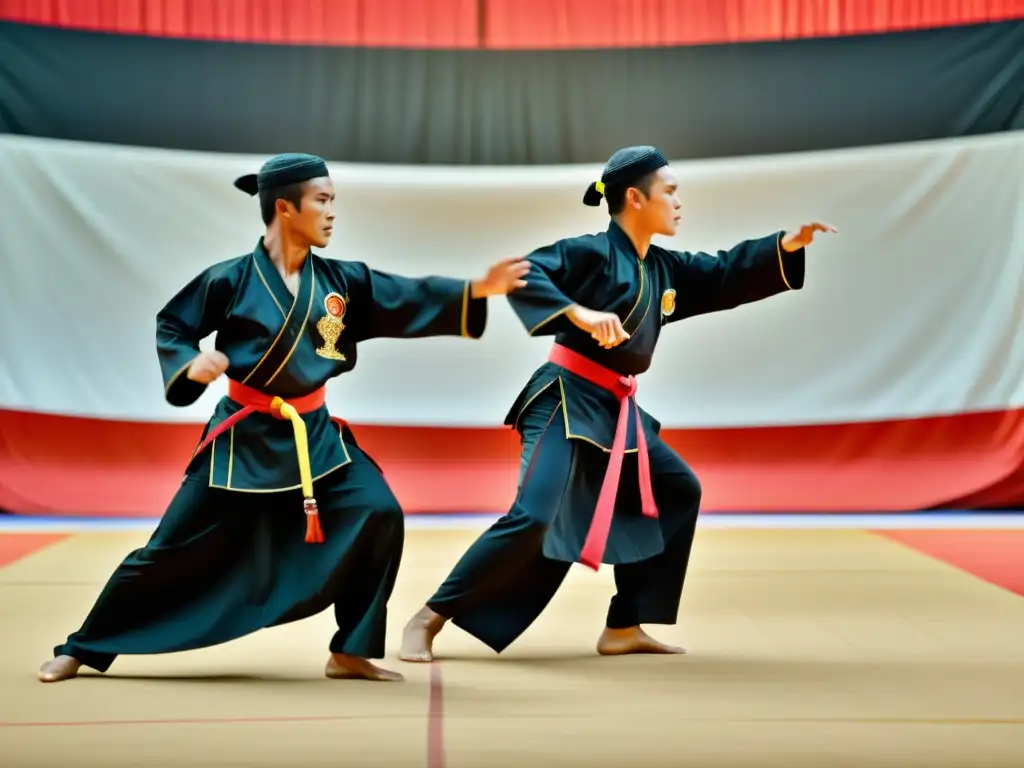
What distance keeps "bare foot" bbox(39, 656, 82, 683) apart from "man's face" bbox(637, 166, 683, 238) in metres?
1.46

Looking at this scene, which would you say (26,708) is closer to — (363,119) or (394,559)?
(394,559)

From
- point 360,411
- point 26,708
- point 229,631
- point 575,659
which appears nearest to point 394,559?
point 229,631

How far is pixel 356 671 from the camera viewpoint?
238 centimetres

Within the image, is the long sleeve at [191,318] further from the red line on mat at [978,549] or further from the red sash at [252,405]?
the red line on mat at [978,549]

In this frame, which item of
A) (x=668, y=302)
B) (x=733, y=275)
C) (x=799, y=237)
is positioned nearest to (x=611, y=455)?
(x=668, y=302)

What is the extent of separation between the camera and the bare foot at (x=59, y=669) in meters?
2.31

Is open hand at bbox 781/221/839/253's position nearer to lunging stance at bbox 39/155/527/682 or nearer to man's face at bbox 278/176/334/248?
lunging stance at bbox 39/155/527/682

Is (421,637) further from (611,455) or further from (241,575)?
(611,455)

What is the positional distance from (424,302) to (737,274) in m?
0.79

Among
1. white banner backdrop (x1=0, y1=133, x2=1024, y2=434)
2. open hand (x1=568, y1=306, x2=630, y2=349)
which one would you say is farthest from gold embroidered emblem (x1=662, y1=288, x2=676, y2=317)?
white banner backdrop (x1=0, y1=133, x2=1024, y2=434)

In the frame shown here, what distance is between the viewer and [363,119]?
19.1 feet

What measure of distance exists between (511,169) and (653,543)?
10.4 feet

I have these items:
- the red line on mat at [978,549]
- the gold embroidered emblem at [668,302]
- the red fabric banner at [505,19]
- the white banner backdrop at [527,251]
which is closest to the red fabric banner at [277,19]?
the red fabric banner at [505,19]

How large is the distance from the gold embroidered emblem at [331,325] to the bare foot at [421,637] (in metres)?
0.58
